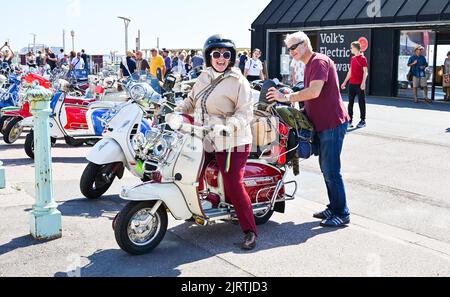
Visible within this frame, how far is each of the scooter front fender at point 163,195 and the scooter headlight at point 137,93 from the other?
84.3 inches

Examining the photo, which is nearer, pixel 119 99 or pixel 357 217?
pixel 357 217

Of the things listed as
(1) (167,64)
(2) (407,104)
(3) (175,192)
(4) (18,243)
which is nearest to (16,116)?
(4) (18,243)

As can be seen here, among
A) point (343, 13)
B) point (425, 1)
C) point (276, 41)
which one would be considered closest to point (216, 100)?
point (425, 1)

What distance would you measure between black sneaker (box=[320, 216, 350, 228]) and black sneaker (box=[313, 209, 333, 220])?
11cm

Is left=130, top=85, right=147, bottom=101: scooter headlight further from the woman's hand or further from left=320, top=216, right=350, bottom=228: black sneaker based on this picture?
left=320, top=216, right=350, bottom=228: black sneaker

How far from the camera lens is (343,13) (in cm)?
2031

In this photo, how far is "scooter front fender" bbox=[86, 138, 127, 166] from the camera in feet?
20.2

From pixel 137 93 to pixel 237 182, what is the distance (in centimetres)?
235

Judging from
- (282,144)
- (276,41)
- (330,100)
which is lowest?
(282,144)

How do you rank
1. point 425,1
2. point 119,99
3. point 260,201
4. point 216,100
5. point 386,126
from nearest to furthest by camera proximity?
point 216,100
point 260,201
point 119,99
point 386,126
point 425,1

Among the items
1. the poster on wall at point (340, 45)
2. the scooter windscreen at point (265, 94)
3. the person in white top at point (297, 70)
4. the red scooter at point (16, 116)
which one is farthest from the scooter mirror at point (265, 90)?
the poster on wall at point (340, 45)

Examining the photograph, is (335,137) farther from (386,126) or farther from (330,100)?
(386,126)

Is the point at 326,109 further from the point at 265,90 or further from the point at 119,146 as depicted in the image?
the point at 119,146

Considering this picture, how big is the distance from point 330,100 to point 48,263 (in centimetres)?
285
